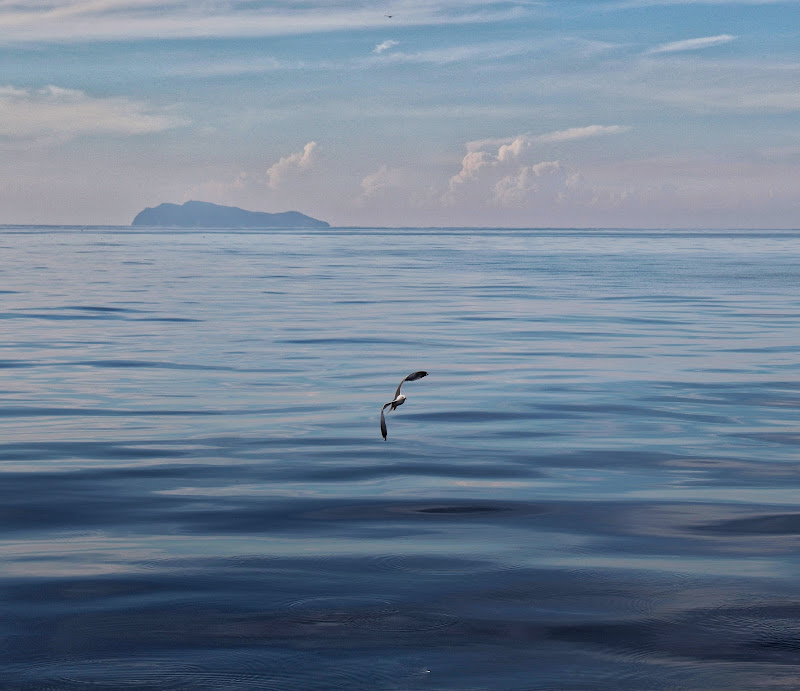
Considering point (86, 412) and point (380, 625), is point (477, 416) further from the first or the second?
point (380, 625)

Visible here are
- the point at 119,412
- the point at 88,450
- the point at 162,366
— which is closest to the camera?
the point at 88,450

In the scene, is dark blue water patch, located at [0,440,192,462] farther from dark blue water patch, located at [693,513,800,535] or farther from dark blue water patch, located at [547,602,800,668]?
dark blue water patch, located at [547,602,800,668]

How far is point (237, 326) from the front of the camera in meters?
27.7

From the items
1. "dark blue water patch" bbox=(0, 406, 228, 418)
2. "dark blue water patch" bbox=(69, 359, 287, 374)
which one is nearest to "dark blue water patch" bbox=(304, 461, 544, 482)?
"dark blue water patch" bbox=(0, 406, 228, 418)

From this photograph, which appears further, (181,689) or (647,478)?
(647,478)

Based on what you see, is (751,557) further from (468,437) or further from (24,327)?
(24,327)

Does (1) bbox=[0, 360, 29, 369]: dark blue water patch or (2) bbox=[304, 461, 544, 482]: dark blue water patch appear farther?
(1) bbox=[0, 360, 29, 369]: dark blue water patch

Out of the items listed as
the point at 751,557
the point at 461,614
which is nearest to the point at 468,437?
the point at 751,557

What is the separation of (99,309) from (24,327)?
5.86 metres

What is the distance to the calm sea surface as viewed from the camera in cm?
623

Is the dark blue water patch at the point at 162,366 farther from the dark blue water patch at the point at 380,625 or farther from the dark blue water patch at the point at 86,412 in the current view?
the dark blue water patch at the point at 380,625

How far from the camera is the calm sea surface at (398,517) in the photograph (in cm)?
623

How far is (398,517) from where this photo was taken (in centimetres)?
944

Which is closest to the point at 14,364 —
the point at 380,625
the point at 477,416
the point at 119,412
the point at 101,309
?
the point at 119,412
